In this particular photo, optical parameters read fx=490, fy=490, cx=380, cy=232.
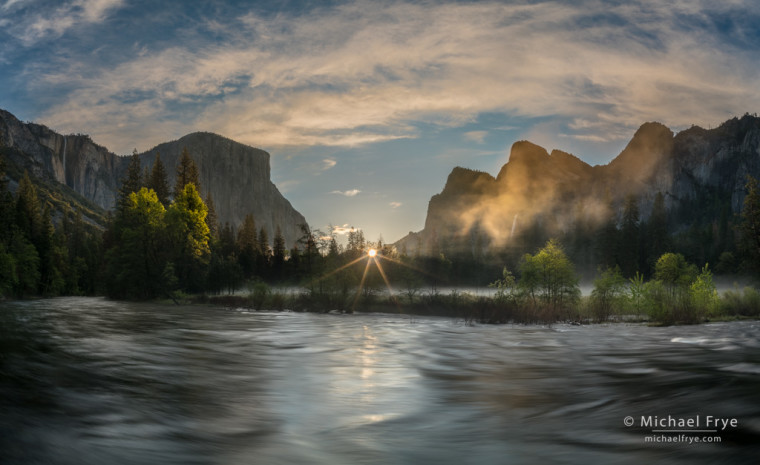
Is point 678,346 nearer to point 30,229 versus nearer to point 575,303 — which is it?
point 575,303

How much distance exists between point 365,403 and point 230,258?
80.2 m

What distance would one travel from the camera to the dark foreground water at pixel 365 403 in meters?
6.18

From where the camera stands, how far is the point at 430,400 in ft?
32.3

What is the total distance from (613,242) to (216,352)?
313ft

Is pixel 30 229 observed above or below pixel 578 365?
above

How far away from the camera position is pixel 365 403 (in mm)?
9578

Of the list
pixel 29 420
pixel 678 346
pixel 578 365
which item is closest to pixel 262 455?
pixel 29 420

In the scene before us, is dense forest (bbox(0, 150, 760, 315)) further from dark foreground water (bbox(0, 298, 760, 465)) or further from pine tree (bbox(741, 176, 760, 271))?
dark foreground water (bbox(0, 298, 760, 465))

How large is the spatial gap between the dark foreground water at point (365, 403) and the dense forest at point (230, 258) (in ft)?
82.7

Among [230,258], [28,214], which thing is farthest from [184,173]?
[28,214]

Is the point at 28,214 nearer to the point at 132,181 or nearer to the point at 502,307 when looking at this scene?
the point at 132,181

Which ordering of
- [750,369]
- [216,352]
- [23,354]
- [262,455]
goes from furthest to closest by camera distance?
1. [216,352]
2. [23,354]
3. [750,369]
4. [262,455]

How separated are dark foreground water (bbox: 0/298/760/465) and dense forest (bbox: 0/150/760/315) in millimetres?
25221

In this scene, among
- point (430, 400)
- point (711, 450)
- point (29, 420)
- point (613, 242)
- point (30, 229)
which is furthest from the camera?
point (613, 242)
